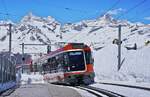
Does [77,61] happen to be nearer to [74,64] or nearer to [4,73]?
[74,64]

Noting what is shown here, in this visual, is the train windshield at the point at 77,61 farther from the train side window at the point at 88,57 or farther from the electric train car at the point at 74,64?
the train side window at the point at 88,57

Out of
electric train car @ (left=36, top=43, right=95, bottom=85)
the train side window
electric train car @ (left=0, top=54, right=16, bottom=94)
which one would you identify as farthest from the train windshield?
electric train car @ (left=0, top=54, right=16, bottom=94)

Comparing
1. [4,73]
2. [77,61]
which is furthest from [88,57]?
[4,73]

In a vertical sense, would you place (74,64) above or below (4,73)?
above

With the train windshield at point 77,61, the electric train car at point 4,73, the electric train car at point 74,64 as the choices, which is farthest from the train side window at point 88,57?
the electric train car at point 4,73

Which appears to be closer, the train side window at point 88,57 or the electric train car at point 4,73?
the electric train car at point 4,73

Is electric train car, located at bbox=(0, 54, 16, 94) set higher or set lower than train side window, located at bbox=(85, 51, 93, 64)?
lower

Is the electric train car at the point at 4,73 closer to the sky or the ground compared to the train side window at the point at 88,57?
closer to the ground

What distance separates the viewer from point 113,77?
184 feet

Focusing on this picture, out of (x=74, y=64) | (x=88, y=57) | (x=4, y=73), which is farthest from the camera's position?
(x=88, y=57)

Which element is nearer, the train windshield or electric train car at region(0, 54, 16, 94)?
electric train car at region(0, 54, 16, 94)

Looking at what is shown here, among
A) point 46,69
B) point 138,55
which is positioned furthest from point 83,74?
Answer: point 138,55

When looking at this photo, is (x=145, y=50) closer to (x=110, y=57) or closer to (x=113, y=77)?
(x=113, y=77)

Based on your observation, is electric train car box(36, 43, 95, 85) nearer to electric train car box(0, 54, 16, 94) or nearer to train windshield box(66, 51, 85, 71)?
train windshield box(66, 51, 85, 71)
